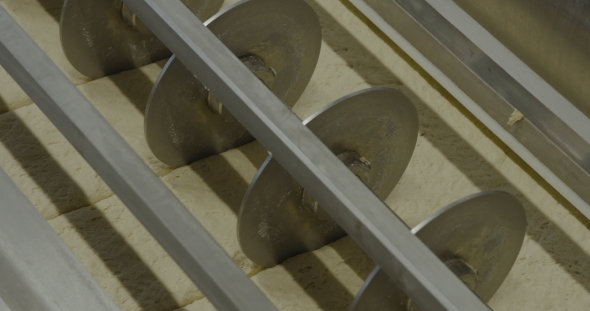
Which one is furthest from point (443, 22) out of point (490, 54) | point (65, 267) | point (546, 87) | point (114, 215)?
point (65, 267)

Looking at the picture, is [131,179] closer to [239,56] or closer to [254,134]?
[254,134]

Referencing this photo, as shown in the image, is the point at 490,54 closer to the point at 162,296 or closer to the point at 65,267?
the point at 162,296

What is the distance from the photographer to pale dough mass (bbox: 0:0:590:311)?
143cm

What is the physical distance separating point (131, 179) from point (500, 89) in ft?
2.13

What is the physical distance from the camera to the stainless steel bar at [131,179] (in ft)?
3.92

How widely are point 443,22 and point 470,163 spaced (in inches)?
9.8

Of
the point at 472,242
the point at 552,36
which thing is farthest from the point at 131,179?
the point at 552,36

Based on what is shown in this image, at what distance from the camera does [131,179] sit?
126 centimetres

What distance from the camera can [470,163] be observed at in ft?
5.35

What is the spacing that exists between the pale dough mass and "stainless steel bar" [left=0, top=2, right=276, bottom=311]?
192 millimetres

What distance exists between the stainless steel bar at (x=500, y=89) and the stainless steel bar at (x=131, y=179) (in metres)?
0.57

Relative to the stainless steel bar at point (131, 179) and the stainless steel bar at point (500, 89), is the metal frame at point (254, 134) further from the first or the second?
the stainless steel bar at point (500, 89)

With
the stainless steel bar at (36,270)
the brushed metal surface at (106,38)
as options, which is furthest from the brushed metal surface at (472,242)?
the brushed metal surface at (106,38)

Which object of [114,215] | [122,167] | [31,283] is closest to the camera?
[31,283]
